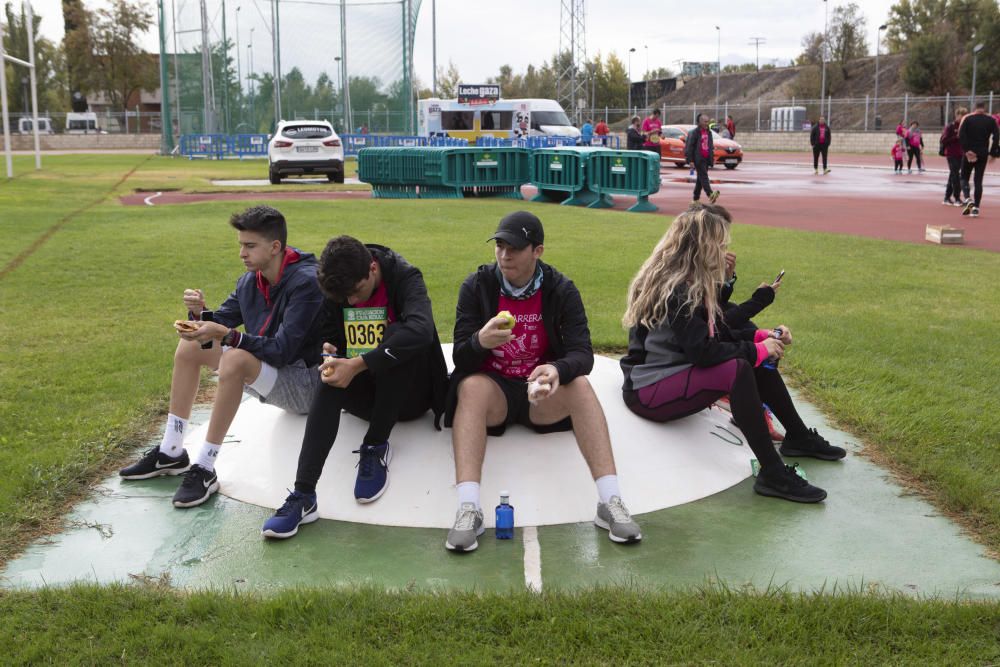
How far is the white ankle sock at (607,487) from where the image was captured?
4.05 meters

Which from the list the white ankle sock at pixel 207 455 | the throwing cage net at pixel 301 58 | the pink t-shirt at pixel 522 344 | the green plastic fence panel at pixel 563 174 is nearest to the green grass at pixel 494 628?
the white ankle sock at pixel 207 455

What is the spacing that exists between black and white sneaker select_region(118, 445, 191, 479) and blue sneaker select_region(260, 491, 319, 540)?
0.91 meters

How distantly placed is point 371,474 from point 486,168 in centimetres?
1768

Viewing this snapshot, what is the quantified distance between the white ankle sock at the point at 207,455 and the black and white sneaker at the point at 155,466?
0.25 metres

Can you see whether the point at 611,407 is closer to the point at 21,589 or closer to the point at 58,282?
the point at 21,589

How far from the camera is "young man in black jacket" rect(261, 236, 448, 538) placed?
160 inches

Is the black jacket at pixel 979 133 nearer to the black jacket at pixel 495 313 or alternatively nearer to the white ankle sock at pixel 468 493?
the black jacket at pixel 495 313

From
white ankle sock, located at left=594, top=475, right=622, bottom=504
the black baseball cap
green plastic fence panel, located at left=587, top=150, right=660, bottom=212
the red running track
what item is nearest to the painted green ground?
white ankle sock, located at left=594, top=475, right=622, bottom=504

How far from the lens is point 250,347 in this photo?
441cm

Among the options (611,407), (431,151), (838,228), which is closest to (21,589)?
(611,407)

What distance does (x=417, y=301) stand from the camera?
437 cm

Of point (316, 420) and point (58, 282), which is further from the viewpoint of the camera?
point (58, 282)

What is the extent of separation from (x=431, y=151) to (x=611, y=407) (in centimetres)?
1735

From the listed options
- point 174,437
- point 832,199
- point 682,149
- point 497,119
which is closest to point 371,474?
point 174,437
